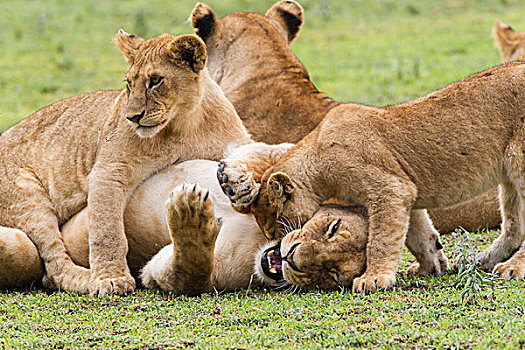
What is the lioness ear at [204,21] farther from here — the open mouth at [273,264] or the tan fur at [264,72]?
the open mouth at [273,264]

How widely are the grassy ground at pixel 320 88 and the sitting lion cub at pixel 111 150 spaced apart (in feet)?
1.07

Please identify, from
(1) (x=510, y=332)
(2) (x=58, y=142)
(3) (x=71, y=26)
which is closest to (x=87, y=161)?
(2) (x=58, y=142)

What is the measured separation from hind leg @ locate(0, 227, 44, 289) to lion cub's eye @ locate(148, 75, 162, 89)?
1.12 metres

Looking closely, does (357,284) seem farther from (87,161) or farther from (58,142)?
(58,142)

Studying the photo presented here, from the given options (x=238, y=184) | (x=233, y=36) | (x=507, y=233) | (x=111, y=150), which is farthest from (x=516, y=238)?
(x=233, y=36)

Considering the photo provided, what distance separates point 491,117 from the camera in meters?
4.16

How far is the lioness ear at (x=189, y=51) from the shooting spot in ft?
14.5

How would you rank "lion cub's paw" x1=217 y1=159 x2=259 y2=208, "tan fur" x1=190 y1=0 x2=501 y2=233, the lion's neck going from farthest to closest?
"tan fur" x1=190 y1=0 x2=501 y2=233, the lion's neck, "lion cub's paw" x1=217 y1=159 x2=259 y2=208

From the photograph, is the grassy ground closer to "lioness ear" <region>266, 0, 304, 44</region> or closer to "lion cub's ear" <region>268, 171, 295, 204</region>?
"lion cub's ear" <region>268, 171, 295, 204</region>

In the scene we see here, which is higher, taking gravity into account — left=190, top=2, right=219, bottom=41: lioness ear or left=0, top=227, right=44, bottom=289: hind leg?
left=190, top=2, right=219, bottom=41: lioness ear

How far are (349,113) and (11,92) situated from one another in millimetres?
6889

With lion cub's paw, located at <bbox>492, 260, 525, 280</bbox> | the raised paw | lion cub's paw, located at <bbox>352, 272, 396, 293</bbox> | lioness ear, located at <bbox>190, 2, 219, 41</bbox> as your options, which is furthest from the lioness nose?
lioness ear, located at <bbox>190, 2, 219, 41</bbox>

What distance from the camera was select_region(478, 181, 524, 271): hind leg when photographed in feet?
14.2

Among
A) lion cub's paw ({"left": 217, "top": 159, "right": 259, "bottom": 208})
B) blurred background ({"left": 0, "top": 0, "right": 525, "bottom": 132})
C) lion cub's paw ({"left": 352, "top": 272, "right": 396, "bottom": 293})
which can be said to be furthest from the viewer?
blurred background ({"left": 0, "top": 0, "right": 525, "bottom": 132})
